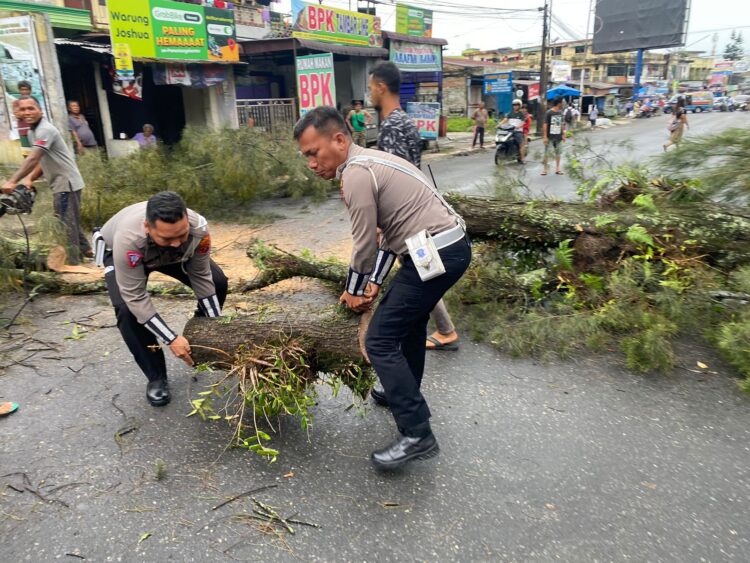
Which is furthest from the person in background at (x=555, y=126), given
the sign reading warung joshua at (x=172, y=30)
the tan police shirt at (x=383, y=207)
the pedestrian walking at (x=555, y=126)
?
the tan police shirt at (x=383, y=207)

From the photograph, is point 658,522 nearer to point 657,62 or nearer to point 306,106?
point 306,106

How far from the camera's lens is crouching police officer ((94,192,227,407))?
109 inches

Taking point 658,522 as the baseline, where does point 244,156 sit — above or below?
above

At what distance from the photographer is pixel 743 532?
225cm

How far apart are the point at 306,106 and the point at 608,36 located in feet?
143

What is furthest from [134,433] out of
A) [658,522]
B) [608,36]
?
[608,36]

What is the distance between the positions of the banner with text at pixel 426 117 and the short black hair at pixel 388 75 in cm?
1291

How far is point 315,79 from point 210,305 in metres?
11.5

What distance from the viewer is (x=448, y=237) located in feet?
8.43

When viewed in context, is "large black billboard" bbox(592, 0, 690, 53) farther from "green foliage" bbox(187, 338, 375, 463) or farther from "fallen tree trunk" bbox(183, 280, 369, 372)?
"green foliage" bbox(187, 338, 375, 463)

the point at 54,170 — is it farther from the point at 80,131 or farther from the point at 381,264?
the point at 80,131

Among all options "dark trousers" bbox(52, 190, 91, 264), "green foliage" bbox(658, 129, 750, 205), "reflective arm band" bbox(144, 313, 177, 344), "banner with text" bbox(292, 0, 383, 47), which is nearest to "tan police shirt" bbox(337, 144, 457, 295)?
"reflective arm band" bbox(144, 313, 177, 344)

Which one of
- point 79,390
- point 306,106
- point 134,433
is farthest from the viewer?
point 306,106

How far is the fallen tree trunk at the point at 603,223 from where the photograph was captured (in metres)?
4.21
